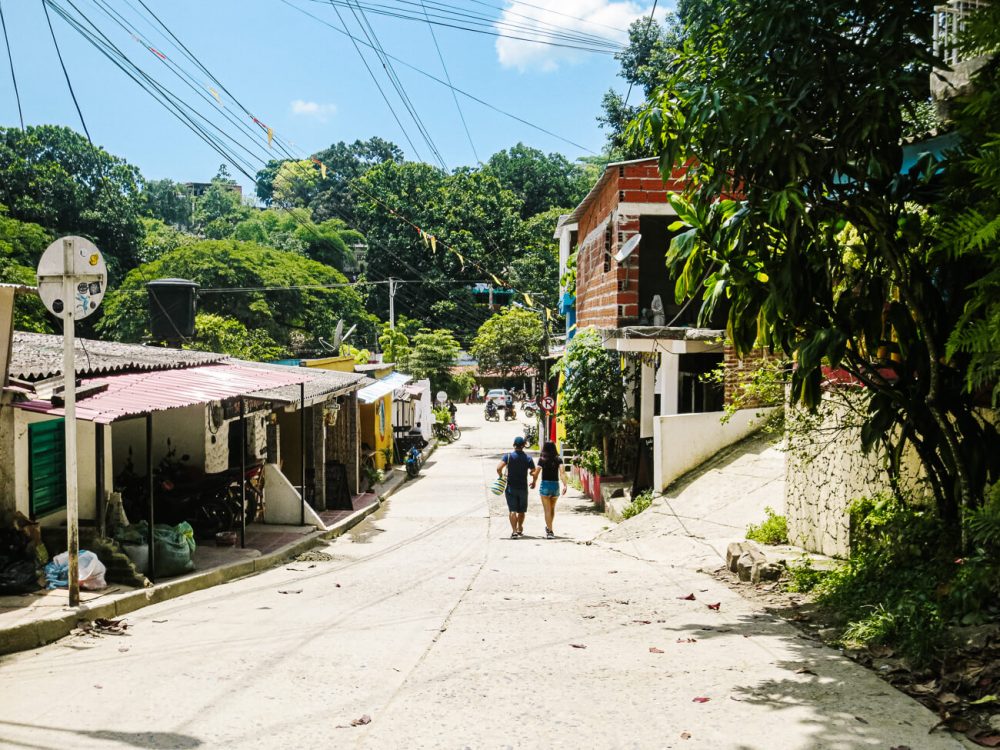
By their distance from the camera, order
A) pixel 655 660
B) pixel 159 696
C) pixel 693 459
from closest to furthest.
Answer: pixel 159 696
pixel 655 660
pixel 693 459

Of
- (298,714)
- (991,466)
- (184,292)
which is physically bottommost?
(298,714)

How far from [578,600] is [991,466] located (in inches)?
155

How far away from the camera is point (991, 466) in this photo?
7.45 meters

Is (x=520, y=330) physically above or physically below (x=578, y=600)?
above

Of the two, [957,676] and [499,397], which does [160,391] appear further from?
[499,397]

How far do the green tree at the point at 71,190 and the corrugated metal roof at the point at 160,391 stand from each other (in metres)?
35.6

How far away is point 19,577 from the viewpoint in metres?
8.66

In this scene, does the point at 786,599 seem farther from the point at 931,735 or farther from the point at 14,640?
the point at 14,640

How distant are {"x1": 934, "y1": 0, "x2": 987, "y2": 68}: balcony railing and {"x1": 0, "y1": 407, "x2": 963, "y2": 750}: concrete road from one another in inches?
183

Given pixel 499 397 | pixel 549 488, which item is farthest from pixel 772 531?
pixel 499 397

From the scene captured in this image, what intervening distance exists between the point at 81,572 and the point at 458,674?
471cm

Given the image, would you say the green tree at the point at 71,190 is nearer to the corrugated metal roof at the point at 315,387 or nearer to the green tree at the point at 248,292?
the green tree at the point at 248,292

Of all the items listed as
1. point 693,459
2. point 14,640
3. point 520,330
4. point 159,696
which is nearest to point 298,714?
point 159,696

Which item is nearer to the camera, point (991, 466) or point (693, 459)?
point (991, 466)
